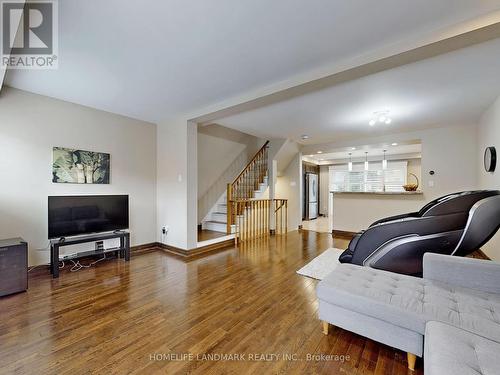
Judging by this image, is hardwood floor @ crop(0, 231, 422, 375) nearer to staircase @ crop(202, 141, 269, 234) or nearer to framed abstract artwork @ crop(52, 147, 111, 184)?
framed abstract artwork @ crop(52, 147, 111, 184)

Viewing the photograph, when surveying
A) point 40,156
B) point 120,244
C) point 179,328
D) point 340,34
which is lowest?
point 179,328

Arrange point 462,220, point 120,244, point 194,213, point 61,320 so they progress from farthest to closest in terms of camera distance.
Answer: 1. point 194,213
2. point 120,244
3. point 462,220
4. point 61,320

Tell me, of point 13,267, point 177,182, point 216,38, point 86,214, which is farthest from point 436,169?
point 13,267

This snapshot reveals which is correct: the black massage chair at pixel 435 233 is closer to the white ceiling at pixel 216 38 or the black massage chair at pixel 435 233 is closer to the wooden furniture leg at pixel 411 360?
the wooden furniture leg at pixel 411 360

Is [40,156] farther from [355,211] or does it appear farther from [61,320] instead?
[355,211]

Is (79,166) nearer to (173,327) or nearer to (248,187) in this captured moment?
(173,327)

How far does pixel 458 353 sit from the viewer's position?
110cm

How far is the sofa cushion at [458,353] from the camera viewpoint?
1.02 metres

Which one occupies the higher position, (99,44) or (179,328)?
(99,44)

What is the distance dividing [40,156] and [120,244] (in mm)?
1765

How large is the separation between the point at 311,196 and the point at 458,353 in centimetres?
834

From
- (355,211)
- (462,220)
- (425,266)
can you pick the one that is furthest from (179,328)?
(355,211)

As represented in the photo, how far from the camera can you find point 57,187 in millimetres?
3457

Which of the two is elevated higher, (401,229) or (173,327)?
(401,229)
